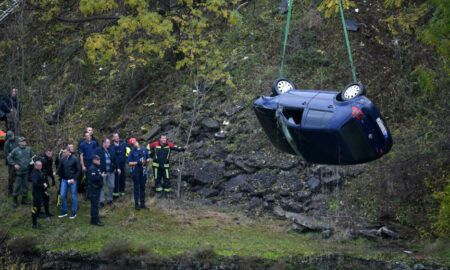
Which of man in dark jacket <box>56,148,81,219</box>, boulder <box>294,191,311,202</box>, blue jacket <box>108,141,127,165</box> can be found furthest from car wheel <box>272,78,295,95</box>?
blue jacket <box>108,141,127,165</box>

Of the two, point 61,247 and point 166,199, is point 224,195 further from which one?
point 61,247

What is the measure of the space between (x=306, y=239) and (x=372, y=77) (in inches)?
269

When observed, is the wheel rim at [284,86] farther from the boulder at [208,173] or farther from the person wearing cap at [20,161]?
the person wearing cap at [20,161]

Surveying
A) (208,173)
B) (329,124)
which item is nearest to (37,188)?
(208,173)

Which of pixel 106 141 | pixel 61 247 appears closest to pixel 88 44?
pixel 106 141

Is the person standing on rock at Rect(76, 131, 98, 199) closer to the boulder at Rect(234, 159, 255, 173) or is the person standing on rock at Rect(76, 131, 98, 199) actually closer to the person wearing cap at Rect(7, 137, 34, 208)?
the person wearing cap at Rect(7, 137, 34, 208)

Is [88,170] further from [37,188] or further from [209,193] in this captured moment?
[209,193]

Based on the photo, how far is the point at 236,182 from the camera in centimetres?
1673

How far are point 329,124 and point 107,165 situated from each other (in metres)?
7.48

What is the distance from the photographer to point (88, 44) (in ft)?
55.1

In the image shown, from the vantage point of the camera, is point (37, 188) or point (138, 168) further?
point (138, 168)

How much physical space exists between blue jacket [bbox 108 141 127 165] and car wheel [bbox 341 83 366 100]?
7637 mm

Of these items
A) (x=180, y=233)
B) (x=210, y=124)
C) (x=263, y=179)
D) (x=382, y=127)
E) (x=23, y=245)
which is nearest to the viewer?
(x=382, y=127)

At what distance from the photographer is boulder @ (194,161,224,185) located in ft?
56.1
